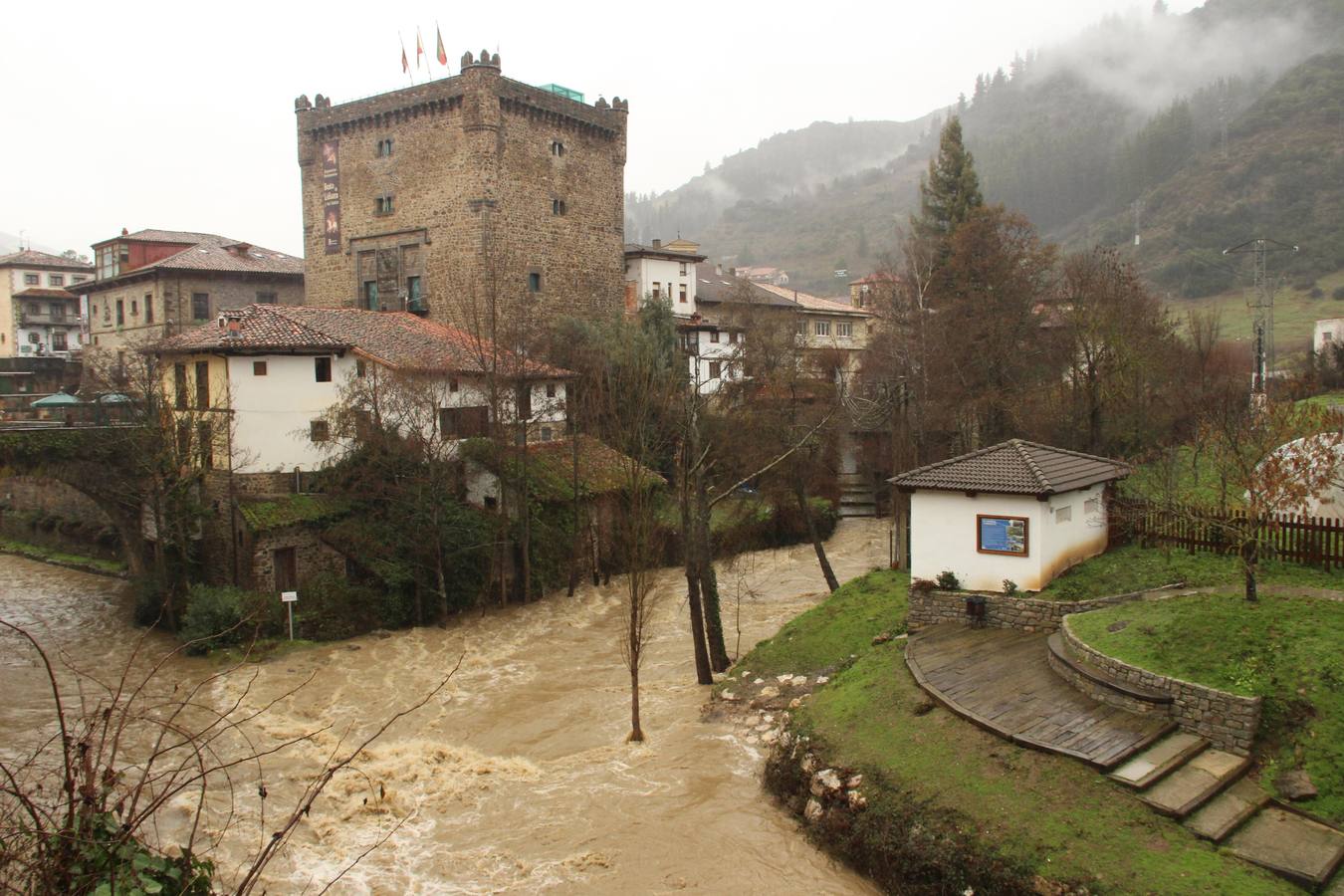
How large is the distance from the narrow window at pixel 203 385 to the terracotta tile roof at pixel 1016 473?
68.5 feet

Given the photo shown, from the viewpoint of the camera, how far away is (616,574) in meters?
34.0

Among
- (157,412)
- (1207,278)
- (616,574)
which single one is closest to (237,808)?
(157,412)

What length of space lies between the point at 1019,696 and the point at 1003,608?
3.81m

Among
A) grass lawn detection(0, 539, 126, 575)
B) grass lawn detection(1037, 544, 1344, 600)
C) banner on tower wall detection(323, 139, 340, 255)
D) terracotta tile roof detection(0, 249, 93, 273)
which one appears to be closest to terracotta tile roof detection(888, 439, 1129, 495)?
grass lawn detection(1037, 544, 1344, 600)

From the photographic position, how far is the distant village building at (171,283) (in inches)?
1897

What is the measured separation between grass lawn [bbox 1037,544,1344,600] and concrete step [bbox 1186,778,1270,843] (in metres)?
5.81

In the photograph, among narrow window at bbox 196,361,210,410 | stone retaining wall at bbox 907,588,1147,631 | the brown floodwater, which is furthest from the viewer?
narrow window at bbox 196,361,210,410

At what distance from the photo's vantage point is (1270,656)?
13.8 meters

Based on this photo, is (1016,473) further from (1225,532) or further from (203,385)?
(203,385)

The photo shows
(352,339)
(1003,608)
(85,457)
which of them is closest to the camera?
(1003,608)

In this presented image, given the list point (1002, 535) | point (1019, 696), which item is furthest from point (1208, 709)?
point (1002, 535)

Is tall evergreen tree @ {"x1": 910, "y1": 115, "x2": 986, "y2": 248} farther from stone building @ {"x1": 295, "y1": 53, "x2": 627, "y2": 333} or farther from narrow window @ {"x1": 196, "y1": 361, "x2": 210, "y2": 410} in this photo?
narrow window @ {"x1": 196, "y1": 361, "x2": 210, "y2": 410}

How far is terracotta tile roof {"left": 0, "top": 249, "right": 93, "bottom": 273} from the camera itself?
6838cm

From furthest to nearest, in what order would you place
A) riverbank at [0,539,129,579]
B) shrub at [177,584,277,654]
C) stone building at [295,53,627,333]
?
stone building at [295,53,627,333]
riverbank at [0,539,129,579]
shrub at [177,584,277,654]
